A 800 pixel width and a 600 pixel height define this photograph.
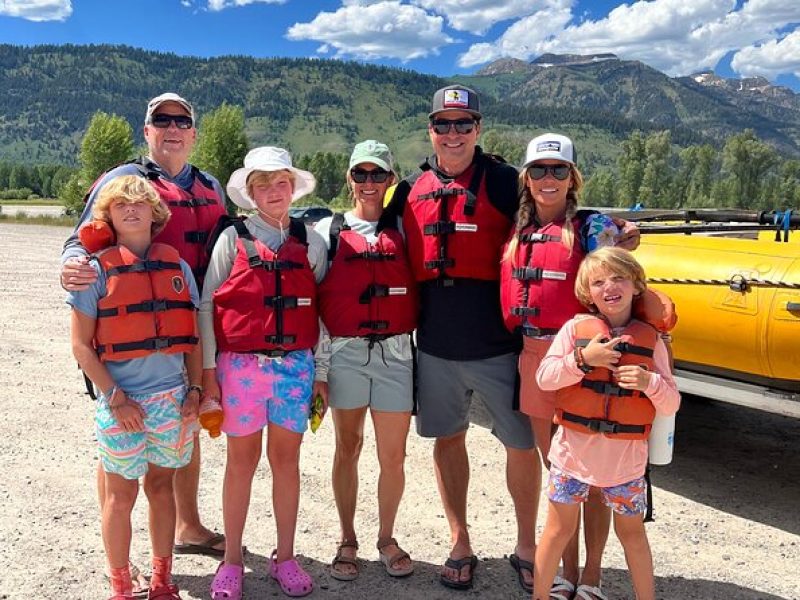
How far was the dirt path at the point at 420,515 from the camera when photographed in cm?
Answer: 371

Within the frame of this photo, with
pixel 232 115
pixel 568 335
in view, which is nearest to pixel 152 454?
pixel 568 335

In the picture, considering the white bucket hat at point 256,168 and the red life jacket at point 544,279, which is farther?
the white bucket hat at point 256,168

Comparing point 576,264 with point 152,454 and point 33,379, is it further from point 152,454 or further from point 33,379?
point 33,379

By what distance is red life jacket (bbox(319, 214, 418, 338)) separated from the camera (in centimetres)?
358

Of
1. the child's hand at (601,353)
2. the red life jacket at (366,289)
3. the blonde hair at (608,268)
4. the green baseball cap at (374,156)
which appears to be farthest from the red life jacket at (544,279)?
the green baseball cap at (374,156)

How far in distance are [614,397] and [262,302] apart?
1641 millimetres

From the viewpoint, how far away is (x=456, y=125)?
11.9 ft

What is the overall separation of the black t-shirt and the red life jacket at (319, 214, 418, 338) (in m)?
0.18

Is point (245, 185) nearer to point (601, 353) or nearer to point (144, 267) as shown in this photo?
point (144, 267)

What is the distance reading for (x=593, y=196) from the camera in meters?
69.1

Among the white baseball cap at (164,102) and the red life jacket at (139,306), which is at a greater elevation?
the white baseball cap at (164,102)

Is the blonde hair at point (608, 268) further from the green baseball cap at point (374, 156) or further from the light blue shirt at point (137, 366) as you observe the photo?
the light blue shirt at point (137, 366)

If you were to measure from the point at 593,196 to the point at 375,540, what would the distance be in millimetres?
68622

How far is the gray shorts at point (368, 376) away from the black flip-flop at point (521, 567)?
1.02 metres
